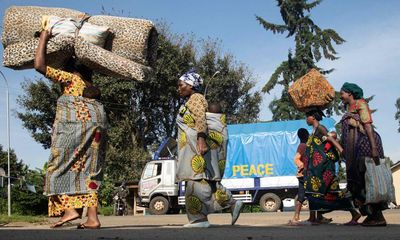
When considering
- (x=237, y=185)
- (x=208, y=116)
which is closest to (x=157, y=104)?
(x=237, y=185)

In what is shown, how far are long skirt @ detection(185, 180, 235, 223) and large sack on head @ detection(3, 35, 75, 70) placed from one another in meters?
1.99

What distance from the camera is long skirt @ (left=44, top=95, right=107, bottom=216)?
5.50 meters

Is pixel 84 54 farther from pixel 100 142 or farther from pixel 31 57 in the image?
pixel 100 142

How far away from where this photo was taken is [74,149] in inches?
220

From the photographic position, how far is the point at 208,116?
6609mm

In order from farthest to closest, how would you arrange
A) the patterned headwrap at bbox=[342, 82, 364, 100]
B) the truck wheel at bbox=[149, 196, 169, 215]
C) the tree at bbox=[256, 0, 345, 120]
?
the tree at bbox=[256, 0, 345, 120] → the truck wheel at bbox=[149, 196, 169, 215] → the patterned headwrap at bbox=[342, 82, 364, 100]

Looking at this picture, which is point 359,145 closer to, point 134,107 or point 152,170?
point 152,170

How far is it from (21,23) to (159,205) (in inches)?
649

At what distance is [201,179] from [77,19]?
7.43 ft

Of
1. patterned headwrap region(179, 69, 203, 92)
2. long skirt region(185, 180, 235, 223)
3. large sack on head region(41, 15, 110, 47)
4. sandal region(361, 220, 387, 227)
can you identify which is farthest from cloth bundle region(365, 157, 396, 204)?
large sack on head region(41, 15, 110, 47)

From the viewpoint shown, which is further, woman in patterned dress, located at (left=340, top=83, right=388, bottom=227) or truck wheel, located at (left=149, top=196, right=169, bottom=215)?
truck wheel, located at (left=149, top=196, right=169, bottom=215)

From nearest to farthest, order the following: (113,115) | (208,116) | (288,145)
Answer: (208,116) → (288,145) → (113,115)

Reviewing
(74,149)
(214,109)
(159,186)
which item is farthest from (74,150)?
(159,186)

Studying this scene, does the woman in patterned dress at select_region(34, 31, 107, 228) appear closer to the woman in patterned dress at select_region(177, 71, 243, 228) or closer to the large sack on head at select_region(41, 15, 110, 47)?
the large sack on head at select_region(41, 15, 110, 47)
